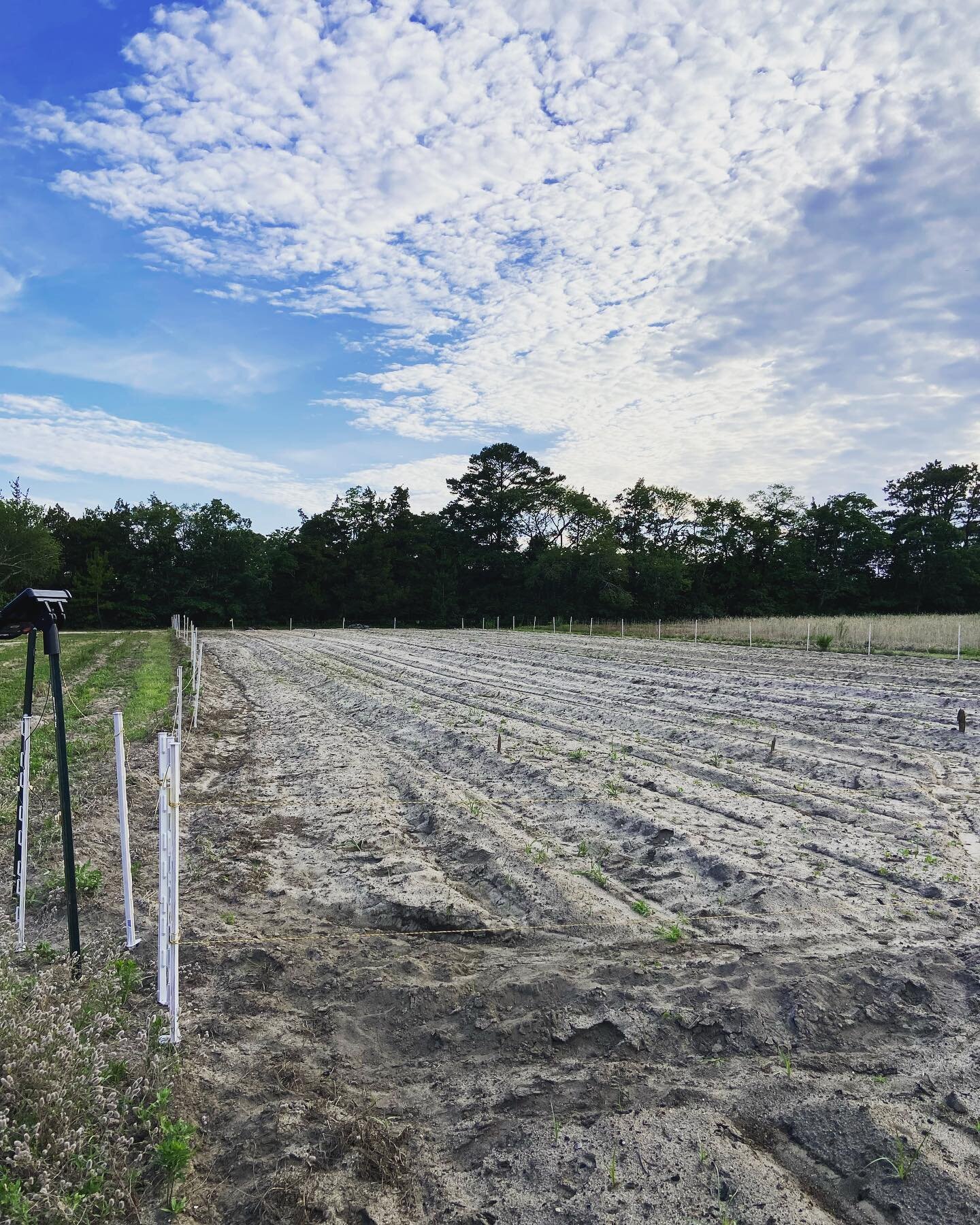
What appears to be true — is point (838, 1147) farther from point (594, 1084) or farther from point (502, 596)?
point (502, 596)

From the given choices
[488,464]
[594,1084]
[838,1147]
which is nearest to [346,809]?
[594,1084]

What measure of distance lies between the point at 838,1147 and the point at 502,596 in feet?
217

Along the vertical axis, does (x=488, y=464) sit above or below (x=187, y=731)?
above

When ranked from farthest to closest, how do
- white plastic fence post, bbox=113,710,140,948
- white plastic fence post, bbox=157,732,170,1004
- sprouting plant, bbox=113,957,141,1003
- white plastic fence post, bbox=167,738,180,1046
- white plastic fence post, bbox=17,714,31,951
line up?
1. white plastic fence post, bbox=17,714,31,951
2. white plastic fence post, bbox=113,710,140,948
3. sprouting plant, bbox=113,957,141,1003
4. white plastic fence post, bbox=157,732,170,1004
5. white plastic fence post, bbox=167,738,180,1046

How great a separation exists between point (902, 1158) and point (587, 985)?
1715mm

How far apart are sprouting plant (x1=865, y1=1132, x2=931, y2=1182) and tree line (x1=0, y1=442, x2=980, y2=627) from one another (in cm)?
5743

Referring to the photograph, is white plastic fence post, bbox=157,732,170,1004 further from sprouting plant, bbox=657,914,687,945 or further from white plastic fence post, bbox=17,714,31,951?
sprouting plant, bbox=657,914,687,945

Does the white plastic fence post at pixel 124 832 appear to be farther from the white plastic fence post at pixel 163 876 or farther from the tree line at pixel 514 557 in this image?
the tree line at pixel 514 557

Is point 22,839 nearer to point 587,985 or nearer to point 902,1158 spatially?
point 587,985

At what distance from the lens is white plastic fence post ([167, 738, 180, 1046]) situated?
12.0ft

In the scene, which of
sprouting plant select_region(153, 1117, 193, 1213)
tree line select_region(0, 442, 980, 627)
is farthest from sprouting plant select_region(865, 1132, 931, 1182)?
tree line select_region(0, 442, 980, 627)

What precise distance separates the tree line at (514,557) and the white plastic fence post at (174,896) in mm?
57112

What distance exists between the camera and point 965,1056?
3699 millimetres

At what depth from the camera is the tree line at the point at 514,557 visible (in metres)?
61.5
